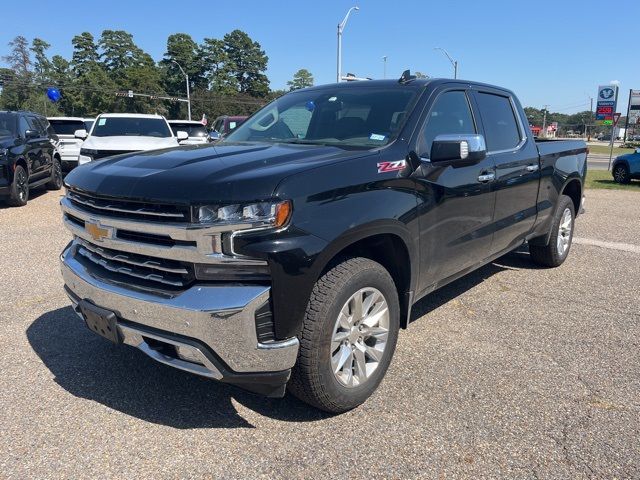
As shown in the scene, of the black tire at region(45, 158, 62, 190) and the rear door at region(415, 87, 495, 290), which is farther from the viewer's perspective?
the black tire at region(45, 158, 62, 190)

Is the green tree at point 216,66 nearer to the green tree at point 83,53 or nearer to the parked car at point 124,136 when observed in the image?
the green tree at point 83,53

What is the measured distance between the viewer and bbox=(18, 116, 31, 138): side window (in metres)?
10.6

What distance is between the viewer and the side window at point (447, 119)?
351 centimetres

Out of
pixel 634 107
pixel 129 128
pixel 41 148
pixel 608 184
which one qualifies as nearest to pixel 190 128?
pixel 129 128

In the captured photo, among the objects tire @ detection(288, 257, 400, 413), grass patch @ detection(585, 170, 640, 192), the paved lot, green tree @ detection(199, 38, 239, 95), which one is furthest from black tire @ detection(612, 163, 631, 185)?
green tree @ detection(199, 38, 239, 95)

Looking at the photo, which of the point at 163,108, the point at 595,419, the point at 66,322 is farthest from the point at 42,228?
the point at 163,108

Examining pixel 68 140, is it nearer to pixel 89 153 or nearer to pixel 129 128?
pixel 129 128

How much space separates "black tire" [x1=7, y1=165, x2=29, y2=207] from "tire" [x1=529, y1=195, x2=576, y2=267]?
9239mm

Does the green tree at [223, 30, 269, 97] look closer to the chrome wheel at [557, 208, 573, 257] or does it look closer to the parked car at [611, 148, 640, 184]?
the parked car at [611, 148, 640, 184]

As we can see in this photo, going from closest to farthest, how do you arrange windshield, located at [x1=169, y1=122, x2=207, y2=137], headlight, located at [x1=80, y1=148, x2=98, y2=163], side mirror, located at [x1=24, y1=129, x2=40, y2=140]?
1. headlight, located at [x1=80, y1=148, x2=98, y2=163]
2. side mirror, located at [x1=24, y1=129, x2=40, y2=140]
3. windshield, located at [x1=169, y1=122, x2=207, y2=137]

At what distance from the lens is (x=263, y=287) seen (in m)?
2.43

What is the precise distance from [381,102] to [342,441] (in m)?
2.31

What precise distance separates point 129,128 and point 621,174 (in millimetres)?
15552

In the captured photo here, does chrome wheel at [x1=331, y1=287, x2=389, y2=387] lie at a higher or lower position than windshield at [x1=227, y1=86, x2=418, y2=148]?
lower
